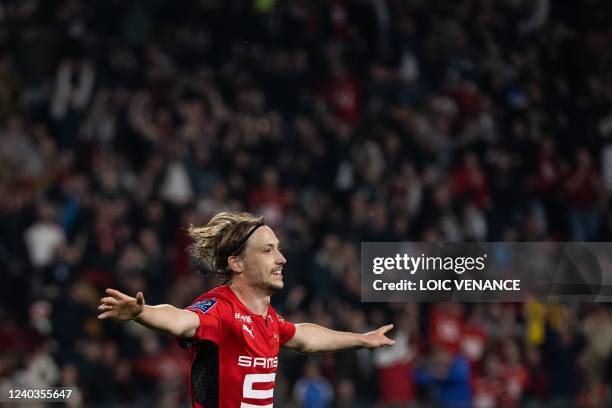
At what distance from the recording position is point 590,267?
29.5 ft

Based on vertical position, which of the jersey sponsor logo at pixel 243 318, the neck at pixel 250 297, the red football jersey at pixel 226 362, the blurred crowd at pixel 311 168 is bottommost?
the red football jersey at pixel 226 362

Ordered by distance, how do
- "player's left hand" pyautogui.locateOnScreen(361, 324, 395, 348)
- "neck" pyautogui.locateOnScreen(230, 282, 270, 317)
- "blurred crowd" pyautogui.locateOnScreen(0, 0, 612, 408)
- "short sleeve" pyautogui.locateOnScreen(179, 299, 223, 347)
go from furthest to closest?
1. "blurred crowd" pyautogui.locateOnScreen(0, 0, 612, 408)
2. "player's left hand" pyautogui.locateOnScreen(361, 324, 395, 348)
3. "neck" pyautogui.locateOnScreen(230, 282, 270, 317)
4. "short sleeve" pyautogui.locateOnScreen(179, 299, 223, 347)

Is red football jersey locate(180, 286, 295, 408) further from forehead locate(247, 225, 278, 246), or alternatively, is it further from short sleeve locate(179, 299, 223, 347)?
forehead locate(247, 225, 278, 246)

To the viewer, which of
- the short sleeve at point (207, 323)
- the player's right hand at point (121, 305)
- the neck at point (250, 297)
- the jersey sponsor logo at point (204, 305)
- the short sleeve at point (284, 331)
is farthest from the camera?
the short sleeve at point (284, 331)

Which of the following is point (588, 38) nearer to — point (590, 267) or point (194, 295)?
point (194, 295)

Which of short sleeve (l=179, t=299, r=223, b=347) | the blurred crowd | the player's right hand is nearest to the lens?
the player's right hand

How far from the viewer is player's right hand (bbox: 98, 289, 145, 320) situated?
5.82m

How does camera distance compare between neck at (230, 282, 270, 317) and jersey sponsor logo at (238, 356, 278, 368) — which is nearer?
jersey sponsor logo at (238, 356, 278, 368)

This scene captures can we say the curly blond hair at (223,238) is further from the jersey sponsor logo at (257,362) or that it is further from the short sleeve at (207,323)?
the jersey sponsor logo at (257,362)

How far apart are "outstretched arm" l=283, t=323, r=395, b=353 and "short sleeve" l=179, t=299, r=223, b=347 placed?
0.85m

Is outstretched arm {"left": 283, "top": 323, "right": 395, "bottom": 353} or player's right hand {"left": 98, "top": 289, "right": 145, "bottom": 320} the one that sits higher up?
outstretched arm {"left": 283, "top": 323, "right": 395, "bottom": 353}

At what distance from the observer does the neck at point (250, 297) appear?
6.96 meters

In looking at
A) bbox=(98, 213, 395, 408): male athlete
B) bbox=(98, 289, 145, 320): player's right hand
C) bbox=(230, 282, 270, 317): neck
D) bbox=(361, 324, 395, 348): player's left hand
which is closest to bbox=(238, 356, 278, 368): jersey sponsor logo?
bbox=(98, 213, 395, 408): male athlete

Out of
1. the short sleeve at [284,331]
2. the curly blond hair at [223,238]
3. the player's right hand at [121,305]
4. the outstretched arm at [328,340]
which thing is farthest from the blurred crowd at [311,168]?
the player's right hand at [121,305]
